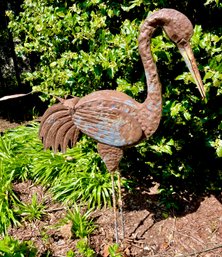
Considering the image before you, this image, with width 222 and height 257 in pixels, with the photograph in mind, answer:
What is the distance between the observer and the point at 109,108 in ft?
9.44

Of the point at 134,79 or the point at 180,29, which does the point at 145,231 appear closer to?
the point at 134,79

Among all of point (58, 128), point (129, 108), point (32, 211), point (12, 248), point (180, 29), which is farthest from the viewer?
point (32, 211)

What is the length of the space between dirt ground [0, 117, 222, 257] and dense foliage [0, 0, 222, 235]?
20 centimetres

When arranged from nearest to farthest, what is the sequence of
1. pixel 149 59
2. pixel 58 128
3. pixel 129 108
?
pixel 149 59 < pixel 129 108 < pixel 58 128

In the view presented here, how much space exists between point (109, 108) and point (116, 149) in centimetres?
38

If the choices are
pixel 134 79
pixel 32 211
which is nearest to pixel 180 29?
pixel 134 79

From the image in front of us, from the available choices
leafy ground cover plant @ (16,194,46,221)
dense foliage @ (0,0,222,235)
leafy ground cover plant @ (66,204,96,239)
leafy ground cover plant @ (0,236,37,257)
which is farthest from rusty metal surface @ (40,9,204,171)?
leafy ground cover plant @ (16,194,46,221)

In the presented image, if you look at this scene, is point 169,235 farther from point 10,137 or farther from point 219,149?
point 10,137

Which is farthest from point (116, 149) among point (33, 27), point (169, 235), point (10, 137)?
point (10, 137)

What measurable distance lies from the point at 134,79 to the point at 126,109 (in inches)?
40.8

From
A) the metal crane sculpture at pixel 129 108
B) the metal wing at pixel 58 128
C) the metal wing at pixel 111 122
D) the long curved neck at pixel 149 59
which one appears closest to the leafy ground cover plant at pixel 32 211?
the metal wing at pixel 58 128

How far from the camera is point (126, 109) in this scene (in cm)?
285

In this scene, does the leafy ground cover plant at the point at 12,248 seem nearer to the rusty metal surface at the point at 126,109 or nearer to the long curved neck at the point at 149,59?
the rusty metal surface at the point at 126,109

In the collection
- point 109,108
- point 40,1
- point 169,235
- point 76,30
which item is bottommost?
point 169,235
